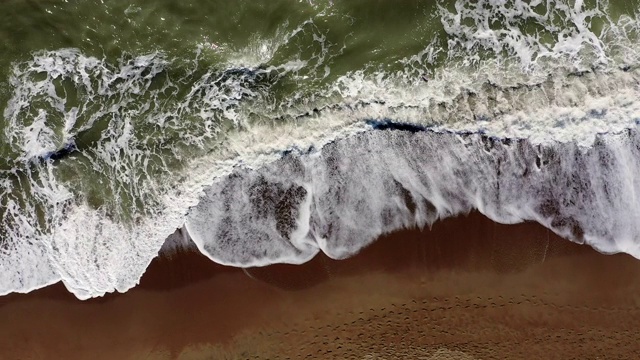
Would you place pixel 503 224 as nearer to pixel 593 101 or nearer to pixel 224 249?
pixel 593 101

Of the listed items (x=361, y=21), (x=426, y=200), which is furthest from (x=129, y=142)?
(x=426, y=200)

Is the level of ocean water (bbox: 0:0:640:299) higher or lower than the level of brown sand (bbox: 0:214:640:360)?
higher

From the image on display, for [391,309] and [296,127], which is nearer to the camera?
[391,309]

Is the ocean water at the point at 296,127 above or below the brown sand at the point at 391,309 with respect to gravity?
above

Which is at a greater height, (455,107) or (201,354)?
(455,107)
